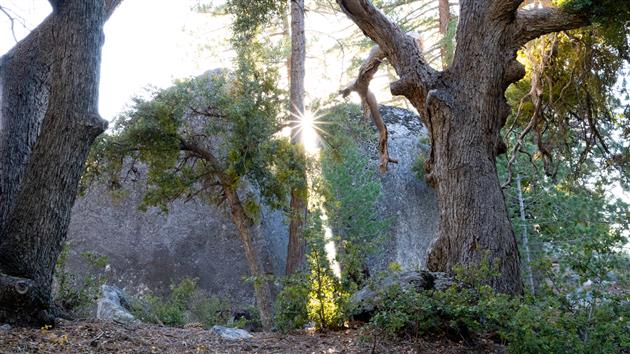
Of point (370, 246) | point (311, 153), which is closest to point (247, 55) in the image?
point (311, 153)

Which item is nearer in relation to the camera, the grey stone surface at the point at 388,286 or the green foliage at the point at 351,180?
the grey stone surface at the point at 388,286

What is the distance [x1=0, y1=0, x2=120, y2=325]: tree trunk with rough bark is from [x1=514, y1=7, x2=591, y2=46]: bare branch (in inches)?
173

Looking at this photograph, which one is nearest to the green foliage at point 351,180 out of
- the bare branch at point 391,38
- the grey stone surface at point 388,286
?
the bare branch at point 391,38

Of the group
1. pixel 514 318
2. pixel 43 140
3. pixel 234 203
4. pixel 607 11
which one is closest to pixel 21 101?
pixel 43 140

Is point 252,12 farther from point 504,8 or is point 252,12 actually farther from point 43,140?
point 43,140

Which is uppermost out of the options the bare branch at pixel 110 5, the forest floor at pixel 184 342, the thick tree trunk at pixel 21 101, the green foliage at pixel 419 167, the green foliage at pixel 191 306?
the green foliage at pixel 419 167

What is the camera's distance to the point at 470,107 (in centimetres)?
659

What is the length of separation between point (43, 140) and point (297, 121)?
803 cm

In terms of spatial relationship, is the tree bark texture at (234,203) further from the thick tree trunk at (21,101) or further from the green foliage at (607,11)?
the green foliage at (607,11)

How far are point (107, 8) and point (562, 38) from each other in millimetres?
5756

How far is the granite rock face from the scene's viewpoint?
47.7 ft

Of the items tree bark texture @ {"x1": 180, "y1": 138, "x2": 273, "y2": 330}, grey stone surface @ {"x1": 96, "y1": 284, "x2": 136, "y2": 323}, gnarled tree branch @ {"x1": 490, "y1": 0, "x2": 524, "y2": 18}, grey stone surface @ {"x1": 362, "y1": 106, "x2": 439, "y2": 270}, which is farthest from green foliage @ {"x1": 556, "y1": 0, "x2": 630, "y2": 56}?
grey stone surface @ {"x1": 362, "y1": 106, "x2": 439, "y2": 270}

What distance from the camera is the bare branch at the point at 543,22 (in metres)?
6.74

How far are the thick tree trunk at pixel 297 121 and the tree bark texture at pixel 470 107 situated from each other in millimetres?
4830
